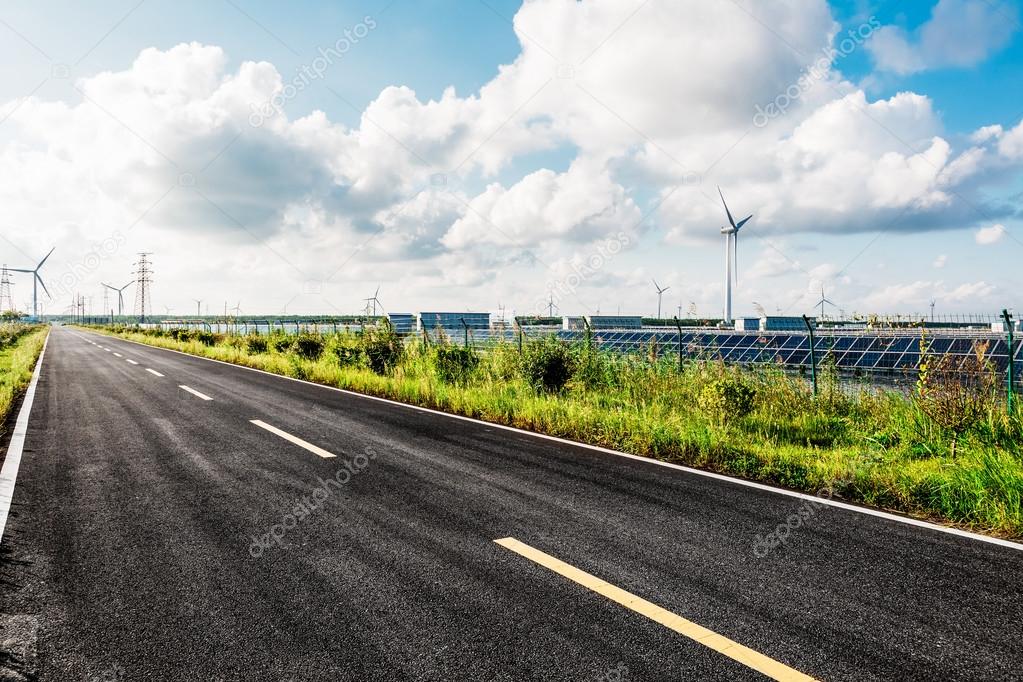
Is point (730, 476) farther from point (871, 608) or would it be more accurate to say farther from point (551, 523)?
point (871, 608)

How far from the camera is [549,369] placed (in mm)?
12844

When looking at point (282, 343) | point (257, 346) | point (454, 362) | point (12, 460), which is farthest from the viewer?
point (257, 346)

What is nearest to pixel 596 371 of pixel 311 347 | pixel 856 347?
pixel 311 347

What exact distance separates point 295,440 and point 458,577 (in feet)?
18.2

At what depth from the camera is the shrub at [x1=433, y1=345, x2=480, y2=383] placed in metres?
15.0

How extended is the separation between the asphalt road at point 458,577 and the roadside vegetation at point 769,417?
926mm

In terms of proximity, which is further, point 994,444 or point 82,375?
point 82,375

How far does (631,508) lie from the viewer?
5.57 meters

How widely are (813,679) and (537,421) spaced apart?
24.1 feet

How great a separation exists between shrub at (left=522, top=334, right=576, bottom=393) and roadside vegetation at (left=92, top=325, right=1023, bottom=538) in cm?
2

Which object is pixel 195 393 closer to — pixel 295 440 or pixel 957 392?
pixel 295 440

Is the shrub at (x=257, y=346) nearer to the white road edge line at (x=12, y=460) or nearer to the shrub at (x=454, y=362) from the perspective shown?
the white road edge line at (x=12, y=460)

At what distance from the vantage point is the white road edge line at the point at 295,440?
7852 mm

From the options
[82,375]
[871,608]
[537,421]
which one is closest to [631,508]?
[871,608]
